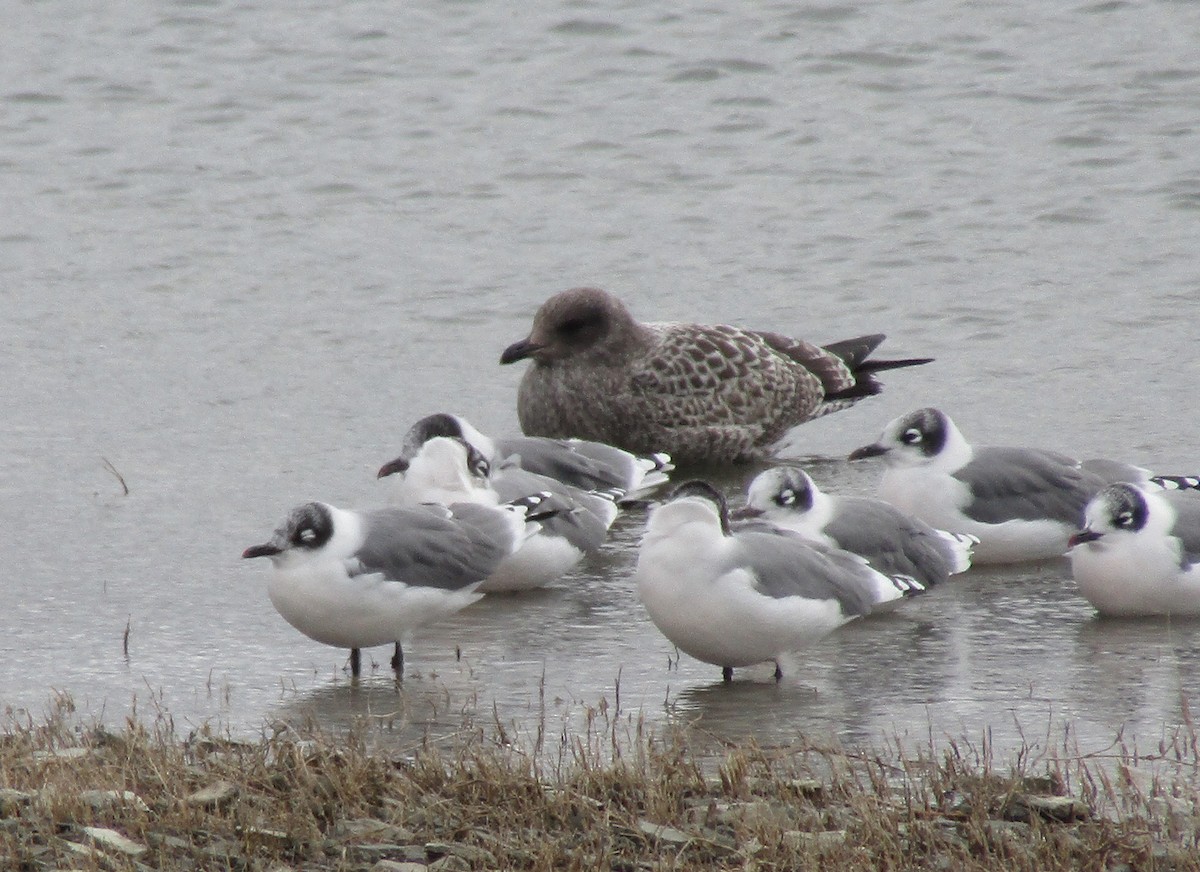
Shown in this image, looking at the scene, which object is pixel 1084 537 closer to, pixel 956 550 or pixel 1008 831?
pixel 956 550

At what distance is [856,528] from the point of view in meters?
7.93

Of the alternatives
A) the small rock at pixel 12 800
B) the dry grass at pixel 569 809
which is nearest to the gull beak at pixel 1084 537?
the dry grass at pixel 569 809

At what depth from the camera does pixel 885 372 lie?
40.3 ft

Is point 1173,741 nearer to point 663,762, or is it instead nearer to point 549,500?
point 663,762

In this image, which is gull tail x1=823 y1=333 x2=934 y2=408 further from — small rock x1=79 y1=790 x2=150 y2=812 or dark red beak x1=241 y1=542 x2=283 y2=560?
small rock x1=79 y1=790 x2=150 y2=812

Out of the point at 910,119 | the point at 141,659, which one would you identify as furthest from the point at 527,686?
the point at 910,119

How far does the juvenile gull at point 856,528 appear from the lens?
25.7 ft

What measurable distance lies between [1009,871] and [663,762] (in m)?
1.01

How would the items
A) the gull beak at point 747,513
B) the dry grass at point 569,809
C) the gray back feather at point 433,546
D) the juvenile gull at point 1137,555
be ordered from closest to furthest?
the dry grass at point 569,809
the gray back feather at point 433,546
the juvenile gull at point 1137,555
the gull beak at point 747,513

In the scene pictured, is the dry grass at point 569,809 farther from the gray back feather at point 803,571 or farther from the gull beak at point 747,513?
the gull beak at point 747,513

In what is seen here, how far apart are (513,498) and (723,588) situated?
190 centimetres

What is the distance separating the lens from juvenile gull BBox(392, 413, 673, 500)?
877 centimetres

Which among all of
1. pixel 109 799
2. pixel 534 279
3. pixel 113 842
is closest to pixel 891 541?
pixel 109 799

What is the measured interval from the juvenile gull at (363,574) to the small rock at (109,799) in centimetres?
165
